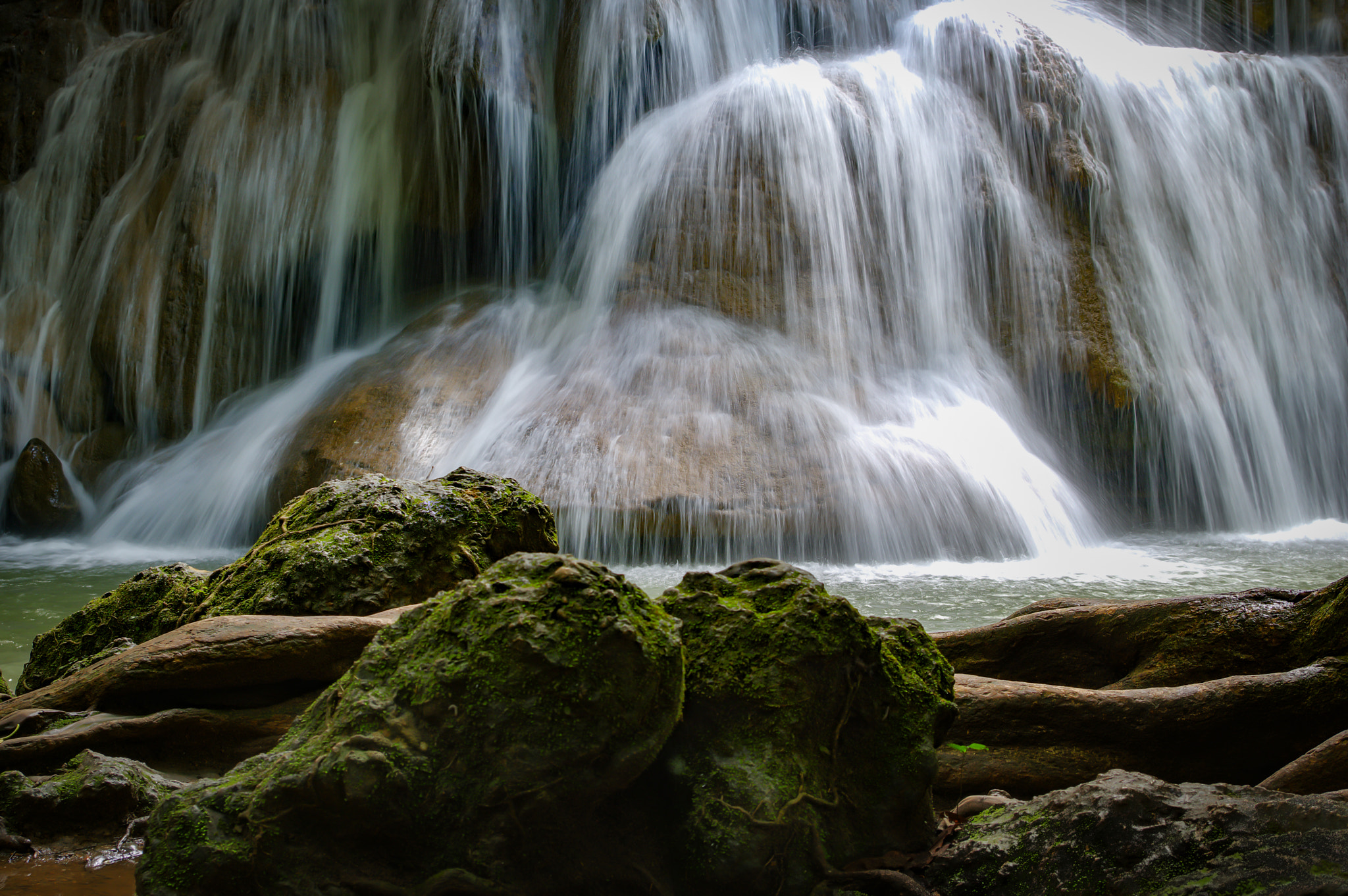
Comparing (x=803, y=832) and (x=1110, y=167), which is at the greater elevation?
(x=1110, y=167)

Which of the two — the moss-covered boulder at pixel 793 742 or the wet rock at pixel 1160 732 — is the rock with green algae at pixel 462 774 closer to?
the moss-covered boulder at pixel 793 742

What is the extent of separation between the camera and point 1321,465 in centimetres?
1021

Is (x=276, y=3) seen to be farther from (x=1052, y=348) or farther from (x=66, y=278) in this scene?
(x=1052, y=348)

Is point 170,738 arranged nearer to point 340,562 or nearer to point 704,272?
point 340,562

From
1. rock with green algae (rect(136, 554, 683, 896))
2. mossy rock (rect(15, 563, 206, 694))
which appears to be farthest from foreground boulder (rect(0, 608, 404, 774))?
→ rock with green algae (rect(136, 554, 683, 896))

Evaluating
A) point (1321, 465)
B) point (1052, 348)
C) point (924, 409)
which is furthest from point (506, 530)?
point (1321, 465)

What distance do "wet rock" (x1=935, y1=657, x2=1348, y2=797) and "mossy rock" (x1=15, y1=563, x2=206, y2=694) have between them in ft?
9.68

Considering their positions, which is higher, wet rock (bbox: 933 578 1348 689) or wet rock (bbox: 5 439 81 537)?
wet rock (bbox: 5 439 81 537)

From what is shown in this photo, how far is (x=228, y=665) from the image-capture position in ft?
8.51

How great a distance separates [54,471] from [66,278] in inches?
148

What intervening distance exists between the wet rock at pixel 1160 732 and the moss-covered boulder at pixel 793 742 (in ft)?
1.53

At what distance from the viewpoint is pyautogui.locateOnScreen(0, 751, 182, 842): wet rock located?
2.24 m

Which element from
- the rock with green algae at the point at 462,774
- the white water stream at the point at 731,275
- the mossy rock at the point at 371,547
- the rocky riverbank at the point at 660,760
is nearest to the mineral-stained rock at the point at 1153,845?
the rocky riverbank at the point at 660,760

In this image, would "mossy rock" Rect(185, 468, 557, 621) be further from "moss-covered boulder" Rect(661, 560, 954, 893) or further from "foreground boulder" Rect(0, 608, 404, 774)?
"moss-covered boulder" Rect(661, 560, 954, 893)
